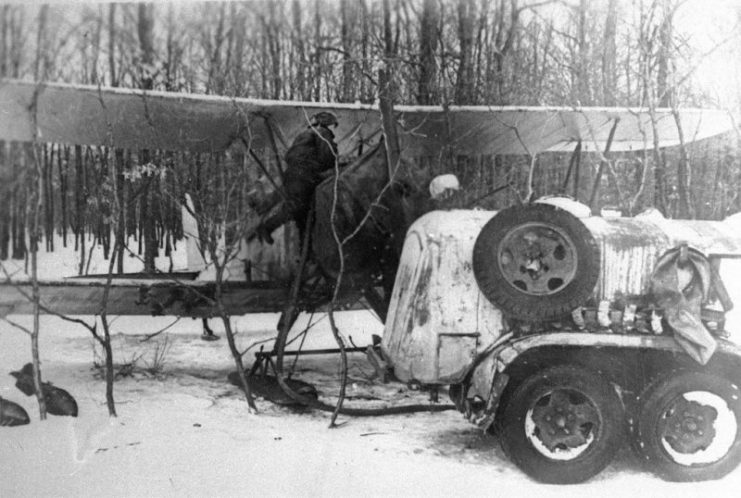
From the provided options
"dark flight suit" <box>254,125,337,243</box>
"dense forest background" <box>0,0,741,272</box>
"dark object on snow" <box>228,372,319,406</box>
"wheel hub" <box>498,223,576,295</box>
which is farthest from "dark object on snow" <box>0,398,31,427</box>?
"wheel hub" <box>498,223,576,295</box>

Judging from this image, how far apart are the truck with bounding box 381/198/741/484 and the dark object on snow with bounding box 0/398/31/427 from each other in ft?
7.50

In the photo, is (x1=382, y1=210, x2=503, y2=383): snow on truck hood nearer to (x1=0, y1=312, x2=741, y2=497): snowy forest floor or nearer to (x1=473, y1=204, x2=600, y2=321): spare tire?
(x1=473, y1=204, x2=600, y2=321): spare tire

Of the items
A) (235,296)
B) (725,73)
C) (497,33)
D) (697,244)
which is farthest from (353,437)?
(725,73)

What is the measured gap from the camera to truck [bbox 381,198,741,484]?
3.09 m

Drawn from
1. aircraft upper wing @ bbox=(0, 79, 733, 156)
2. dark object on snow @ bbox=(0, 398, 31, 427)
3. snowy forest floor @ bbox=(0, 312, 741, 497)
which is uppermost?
aircraft upper wing @ bbox=(0, 79, 733, 156)

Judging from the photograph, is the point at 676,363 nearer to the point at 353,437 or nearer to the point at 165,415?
the point at 353,437

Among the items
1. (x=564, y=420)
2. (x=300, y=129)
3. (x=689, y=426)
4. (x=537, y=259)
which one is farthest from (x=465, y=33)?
(x=689, y=426)

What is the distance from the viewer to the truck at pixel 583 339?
3092 millimetres

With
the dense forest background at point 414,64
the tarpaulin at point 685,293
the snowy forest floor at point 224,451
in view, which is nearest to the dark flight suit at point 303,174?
the dense forest background at point 414,64

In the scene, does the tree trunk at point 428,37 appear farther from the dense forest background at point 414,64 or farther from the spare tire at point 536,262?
the spare tire at point 536,262

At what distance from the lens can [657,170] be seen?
3.51 m

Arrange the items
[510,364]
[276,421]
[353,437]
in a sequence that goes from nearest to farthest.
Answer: [510,364]
[353,437]
[276,421]

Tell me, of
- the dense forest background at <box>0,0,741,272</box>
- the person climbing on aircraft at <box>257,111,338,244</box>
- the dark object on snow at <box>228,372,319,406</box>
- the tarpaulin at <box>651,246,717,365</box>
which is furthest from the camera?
the person climbing on aircraft at <box>257,111,338,244</box>

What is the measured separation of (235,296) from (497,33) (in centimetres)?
272
